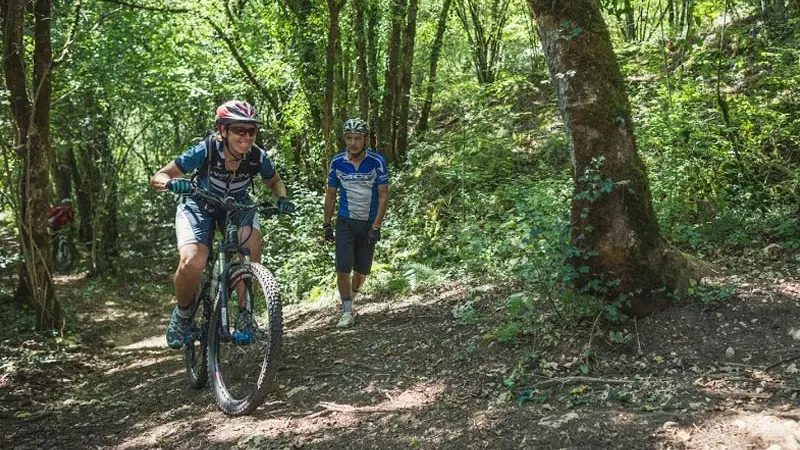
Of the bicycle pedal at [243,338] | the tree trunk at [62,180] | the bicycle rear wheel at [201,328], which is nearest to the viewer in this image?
the bicycle pedal at [243,338]

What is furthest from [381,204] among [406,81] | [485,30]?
[485,30]

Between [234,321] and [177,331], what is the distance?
0.88 meters

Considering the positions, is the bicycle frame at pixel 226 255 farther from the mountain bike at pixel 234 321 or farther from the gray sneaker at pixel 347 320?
the gray sneaker at pixel 347 320

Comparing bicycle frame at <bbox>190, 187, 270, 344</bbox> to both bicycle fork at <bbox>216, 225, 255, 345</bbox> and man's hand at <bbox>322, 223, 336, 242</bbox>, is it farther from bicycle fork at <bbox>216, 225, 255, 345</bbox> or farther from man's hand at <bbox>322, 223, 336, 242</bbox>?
man's hand at <bbox>322, 223, 336, 242</bbox>

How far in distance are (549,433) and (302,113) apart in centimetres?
1085

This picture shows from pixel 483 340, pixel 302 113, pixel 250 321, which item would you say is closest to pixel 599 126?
pixel 483 340

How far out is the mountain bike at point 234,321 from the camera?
433cm

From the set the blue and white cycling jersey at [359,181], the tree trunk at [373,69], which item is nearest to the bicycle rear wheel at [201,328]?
the blue and white cycling jersey at [359,181]

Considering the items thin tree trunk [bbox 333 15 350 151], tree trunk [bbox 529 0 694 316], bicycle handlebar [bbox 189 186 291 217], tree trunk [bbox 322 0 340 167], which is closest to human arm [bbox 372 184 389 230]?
bicycle handlebar [bbox 189 186 291 217]

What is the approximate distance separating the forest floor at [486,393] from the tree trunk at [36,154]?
185 centimetres

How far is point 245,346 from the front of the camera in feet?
15.5

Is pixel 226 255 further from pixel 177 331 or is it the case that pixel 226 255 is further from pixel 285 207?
pixel 177 331

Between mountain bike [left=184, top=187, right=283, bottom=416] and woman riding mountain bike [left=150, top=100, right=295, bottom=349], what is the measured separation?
9cm

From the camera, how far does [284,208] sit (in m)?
4.93
